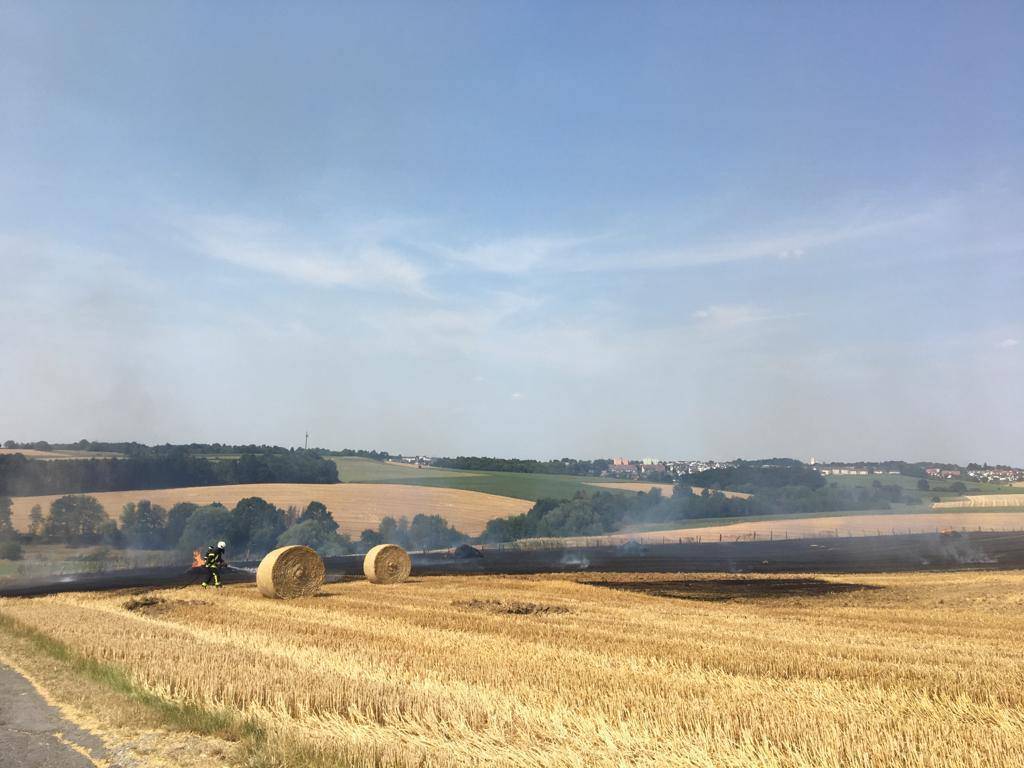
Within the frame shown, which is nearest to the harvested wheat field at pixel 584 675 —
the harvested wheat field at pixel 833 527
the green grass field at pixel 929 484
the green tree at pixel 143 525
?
the green tree at pixel 143 525

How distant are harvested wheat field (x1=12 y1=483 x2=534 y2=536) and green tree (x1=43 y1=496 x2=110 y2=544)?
251cm

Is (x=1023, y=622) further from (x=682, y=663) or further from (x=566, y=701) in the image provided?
(x=566, y=701)

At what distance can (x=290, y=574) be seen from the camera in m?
25.5

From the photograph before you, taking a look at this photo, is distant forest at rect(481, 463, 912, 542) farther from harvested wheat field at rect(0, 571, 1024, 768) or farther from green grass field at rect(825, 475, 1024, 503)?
A: harvested wheat field at rect(0, 571, 1024, 768)

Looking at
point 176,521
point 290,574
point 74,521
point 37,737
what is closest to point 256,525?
point 176,521

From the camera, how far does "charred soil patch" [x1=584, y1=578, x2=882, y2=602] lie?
26906mm

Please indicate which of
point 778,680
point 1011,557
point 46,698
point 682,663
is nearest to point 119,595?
point 46,698

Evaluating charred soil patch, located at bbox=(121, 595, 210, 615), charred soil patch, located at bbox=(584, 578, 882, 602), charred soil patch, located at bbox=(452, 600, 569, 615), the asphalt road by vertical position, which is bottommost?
charred soil patch, located at bbox=(584, 578, 882, 602)

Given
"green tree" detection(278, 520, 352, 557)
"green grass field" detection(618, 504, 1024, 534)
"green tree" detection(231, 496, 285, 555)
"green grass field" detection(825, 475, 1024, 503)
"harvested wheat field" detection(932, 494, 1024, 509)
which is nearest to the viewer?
"green tree" detection(278, 520, 352, 557)

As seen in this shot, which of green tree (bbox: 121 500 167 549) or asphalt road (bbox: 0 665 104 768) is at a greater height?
asphalt road (bbox: 0 665 104 768)

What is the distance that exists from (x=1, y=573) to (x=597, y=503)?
6646 cm

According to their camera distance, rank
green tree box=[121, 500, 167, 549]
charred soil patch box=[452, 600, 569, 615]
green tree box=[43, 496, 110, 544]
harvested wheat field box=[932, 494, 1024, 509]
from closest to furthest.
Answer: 1. charred soil patch box=[452, 600, 569, 615]
2. green tree box=[43, 496, 110, 544]
3. green tree box=[121, 500, 167, 549]
4. harvested wheat field box=[932, 494, 1024, 509]

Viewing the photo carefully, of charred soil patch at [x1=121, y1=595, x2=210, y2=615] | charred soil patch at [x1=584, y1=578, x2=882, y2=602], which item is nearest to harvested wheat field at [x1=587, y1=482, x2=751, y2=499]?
charred soil patch at [x1=584, y1=578, x2=882, y2=602]

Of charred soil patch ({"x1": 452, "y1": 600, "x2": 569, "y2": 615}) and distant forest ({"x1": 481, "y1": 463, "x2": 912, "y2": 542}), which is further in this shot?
distant forest ({"x1": 481, "y1": 463, "x2": 912, "y2": 542})
